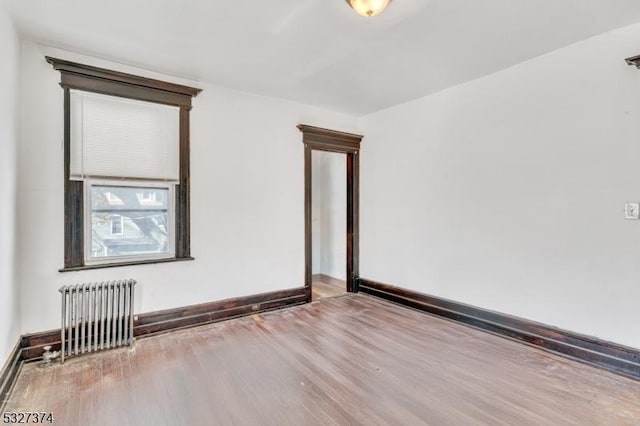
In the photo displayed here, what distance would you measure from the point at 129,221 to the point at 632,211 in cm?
Result: 454

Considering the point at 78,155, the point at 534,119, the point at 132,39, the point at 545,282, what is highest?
the point at 132,39

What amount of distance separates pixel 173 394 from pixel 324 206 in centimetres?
454

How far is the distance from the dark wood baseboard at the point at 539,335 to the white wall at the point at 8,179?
4.01m

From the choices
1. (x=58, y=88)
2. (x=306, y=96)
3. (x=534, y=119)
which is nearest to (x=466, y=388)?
(x=534, y=119)

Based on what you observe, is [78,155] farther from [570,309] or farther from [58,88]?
[570,309]

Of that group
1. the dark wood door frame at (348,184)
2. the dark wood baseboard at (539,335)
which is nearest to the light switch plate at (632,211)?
the dark wood baseboard at (539,335)

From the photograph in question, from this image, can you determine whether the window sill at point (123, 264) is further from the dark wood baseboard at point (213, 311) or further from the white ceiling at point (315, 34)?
the white ceiling at point (315, 34)

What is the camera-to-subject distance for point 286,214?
4.38m

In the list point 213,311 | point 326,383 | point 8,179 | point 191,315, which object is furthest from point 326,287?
point 8,179

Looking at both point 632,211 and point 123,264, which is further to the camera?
point 123,264

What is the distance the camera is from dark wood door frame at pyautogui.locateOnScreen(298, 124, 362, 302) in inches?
179

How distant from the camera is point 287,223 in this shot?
4391 millimetres

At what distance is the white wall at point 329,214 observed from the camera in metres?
5.82

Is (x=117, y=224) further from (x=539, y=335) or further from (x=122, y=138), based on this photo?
(x=539, y=335)
